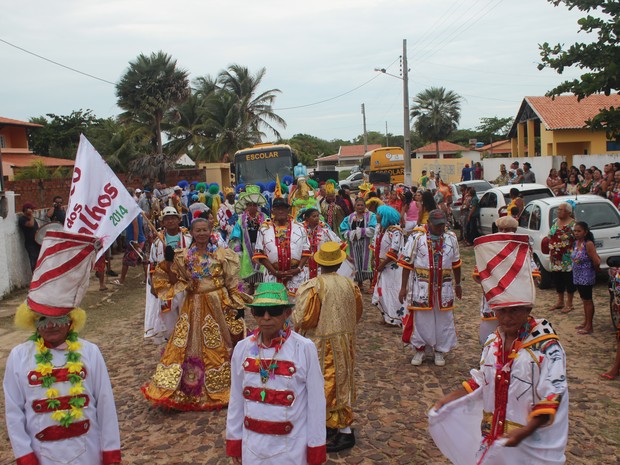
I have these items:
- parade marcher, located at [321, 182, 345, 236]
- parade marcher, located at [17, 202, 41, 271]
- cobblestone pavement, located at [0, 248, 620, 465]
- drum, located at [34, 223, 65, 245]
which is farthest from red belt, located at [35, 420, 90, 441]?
parade marcher, located at [17, 202, 41, 271]

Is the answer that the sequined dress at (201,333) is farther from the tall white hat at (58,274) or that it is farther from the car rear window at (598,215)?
the car rear window at (598,215)

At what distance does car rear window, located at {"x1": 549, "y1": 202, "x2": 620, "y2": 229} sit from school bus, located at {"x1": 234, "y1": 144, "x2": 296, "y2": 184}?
448 inches

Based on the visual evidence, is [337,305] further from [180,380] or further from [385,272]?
[385,272]

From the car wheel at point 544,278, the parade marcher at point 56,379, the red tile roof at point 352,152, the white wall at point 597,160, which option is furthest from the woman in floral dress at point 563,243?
the red tile roof at point 352,152

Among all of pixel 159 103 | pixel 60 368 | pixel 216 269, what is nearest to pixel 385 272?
pixel 216 269

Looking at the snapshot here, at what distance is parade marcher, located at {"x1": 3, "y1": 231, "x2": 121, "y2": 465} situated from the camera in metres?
3.39

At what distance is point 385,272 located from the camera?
9367mm

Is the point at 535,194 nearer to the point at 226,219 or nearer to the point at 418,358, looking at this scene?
the point at 226,219

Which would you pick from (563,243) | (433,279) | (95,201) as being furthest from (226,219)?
(95,201)

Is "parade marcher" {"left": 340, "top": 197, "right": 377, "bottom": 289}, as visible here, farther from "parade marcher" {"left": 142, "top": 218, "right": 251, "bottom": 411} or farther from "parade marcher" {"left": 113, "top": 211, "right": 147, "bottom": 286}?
"parade marcher" {"left": 142, "top": 218, "right": 251, "bottom": 411}

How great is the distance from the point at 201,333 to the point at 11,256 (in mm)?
8373

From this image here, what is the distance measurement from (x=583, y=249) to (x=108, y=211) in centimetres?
642

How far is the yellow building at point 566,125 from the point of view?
32656 millimetres

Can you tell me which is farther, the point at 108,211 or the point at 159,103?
the point at 159,103
